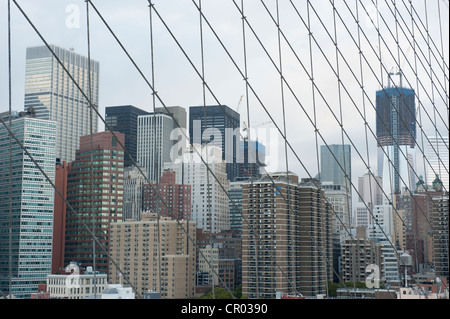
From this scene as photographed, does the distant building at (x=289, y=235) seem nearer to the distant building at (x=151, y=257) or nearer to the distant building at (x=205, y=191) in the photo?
the distant building at (x=205, y=191)

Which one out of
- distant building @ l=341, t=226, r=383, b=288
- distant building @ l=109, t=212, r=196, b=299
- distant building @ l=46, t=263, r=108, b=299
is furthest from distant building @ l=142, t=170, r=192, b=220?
distant building @ l=46, t=263, r=108, b=299

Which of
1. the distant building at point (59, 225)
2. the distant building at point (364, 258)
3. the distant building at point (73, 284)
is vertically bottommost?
the distant building at point (364, 258)

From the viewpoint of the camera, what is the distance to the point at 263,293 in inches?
602

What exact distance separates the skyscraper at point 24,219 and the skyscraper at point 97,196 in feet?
1.06

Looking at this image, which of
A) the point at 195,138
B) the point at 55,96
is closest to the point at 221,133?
the point at 195,138

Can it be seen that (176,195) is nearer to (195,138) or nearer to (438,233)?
(195,138)

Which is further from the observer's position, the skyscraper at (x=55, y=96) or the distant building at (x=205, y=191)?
the distant building at (x=205, y=191)

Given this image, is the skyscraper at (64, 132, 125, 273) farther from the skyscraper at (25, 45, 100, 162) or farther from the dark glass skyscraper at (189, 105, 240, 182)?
the dark glass skyscraper at (189, 105, 240, 182)

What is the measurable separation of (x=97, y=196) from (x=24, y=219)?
345 centimetres

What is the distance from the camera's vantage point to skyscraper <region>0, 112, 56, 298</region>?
15.5 ft

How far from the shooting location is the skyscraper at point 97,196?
636 centimetres

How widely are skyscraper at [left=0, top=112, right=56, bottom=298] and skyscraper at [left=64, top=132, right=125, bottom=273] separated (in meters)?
0.32

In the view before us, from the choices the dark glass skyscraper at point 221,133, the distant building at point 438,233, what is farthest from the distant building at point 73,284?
the dark glass skyscraper at point 221,133
